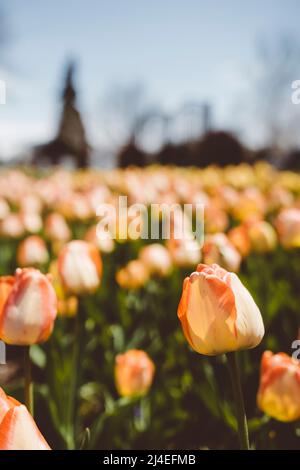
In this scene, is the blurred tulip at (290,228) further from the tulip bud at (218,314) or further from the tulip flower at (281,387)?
the tulip bud at (218,314)

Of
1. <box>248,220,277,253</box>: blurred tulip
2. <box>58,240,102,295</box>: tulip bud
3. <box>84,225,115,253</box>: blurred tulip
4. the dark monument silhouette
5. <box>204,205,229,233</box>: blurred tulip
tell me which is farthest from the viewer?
the dark monument silhouette

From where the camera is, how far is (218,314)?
763mm

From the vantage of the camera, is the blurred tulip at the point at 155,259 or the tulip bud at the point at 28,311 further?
the blurred tulip at the point at 155,259

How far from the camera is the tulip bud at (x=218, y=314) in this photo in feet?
2.50

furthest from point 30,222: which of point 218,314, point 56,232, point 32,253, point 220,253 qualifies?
point 218,314

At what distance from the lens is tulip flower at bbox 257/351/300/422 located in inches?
39.9

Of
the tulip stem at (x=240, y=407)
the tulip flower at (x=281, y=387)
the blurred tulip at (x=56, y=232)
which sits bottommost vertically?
the tulip flower at (x=281, y=387)

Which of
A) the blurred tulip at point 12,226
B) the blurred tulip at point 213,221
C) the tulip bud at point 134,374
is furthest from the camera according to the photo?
the blurred tulip at point 12,226

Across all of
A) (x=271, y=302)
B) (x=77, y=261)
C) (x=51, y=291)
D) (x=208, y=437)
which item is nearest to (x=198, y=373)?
(x=208, y=437)

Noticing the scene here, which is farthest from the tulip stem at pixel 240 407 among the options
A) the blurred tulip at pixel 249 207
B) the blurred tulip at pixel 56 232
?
the blurred tulip at pixel 249 207

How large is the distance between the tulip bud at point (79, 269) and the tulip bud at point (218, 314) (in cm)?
60

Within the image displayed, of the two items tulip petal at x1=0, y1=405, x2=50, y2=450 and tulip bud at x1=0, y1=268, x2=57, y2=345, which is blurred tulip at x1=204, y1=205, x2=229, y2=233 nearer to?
tulip bud at x1=0, y1=268, x2=57, y2=345

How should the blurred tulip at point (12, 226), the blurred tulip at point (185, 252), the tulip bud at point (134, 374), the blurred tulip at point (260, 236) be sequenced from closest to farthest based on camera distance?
1. the tulip bud at point (134, 374)
2. the blurred tulip at point (185, 252)
3. the blurred tulip at point (260, 236)
4. the blurred tulip at point (12, 226)

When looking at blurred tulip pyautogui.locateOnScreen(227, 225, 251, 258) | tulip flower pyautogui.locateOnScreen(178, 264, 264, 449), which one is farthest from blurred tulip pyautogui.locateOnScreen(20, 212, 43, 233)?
tulip flower pyautogui.locateOnScreen(178, 264, 264, 449)
